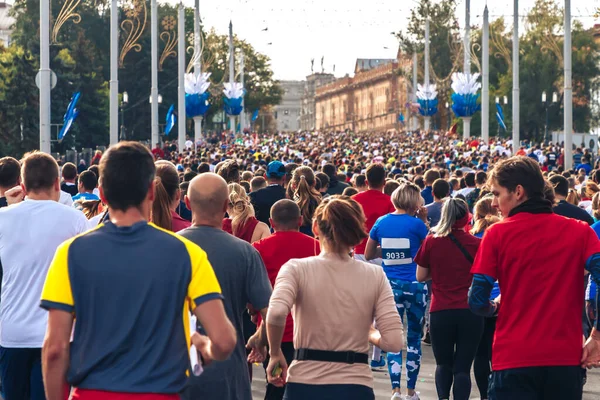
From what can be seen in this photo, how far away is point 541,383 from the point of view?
19.1ft

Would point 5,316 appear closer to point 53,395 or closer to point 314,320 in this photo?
point 314,320

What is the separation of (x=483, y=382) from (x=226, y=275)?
4.24 m

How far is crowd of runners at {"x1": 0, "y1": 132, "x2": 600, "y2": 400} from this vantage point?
4.33 m

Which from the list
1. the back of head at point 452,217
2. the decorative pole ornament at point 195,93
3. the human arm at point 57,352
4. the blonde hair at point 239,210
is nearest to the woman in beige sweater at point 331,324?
the human arm at point 57,352

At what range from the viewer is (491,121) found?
97.0m

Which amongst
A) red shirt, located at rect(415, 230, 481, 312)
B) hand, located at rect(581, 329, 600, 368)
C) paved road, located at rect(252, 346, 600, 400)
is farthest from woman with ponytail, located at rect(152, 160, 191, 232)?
paved road, located at rect(252, 346, 600, 400)

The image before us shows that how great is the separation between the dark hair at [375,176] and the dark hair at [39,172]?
18.3 feet

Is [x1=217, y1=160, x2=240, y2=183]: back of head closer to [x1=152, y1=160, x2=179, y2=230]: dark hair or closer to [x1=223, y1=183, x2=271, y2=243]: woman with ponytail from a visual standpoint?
[x1=223, y1=183, x2=271, y2=243]: woman with ponytail

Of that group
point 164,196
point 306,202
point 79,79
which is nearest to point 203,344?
point 164,196

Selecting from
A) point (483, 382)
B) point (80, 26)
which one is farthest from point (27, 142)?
point (483, 382)

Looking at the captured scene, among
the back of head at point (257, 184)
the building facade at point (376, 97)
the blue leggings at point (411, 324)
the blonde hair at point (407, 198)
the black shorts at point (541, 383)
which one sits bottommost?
the blue leggings at point (411, 324)

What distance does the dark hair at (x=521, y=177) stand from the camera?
6031 millimetres

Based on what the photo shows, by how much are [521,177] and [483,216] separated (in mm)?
4046

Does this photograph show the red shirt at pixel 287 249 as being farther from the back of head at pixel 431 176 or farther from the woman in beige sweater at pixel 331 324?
the back of head at pixel 431 176
